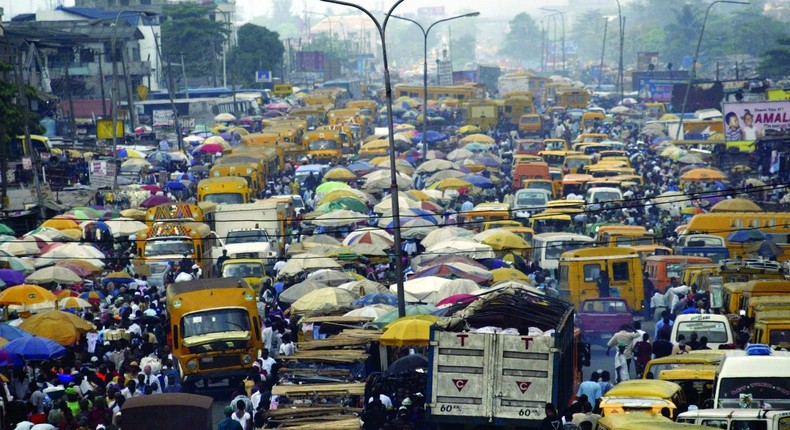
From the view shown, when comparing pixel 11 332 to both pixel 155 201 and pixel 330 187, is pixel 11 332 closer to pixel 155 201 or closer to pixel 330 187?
pixel 155 201

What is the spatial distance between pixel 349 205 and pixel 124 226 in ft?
22.3

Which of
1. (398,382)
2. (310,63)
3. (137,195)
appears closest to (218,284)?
(398,382)

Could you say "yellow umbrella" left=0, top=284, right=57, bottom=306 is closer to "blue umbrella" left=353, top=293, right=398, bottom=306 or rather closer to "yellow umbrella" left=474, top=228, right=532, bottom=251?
"blue umbrella" left=353, top=293, right=398, bottom=306

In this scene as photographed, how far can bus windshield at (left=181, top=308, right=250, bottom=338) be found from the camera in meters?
23.4

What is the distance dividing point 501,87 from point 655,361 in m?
109

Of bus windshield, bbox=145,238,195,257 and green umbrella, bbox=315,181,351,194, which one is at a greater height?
bus windshield, bbox=145,238,195,257

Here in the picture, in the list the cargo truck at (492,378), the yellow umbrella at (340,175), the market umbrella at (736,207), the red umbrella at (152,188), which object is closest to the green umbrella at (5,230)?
the red umbrella at (152,188)

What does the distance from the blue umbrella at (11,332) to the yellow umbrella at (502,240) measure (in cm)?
1336

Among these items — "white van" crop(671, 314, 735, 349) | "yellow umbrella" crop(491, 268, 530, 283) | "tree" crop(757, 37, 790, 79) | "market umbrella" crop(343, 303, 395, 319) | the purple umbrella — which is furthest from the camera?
"tree" crop(757, 37, 790, 79)

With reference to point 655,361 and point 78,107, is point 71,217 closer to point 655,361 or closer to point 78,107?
point 655,361

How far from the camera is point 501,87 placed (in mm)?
128000

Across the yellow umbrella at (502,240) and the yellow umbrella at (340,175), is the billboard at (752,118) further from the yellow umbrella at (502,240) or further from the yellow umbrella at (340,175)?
the yellow umbrella at (502,240)

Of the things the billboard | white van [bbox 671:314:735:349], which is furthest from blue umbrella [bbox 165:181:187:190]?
white van [bbox 671:314:735:349]

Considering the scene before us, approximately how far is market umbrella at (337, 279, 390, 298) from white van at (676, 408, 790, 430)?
13.8 m
